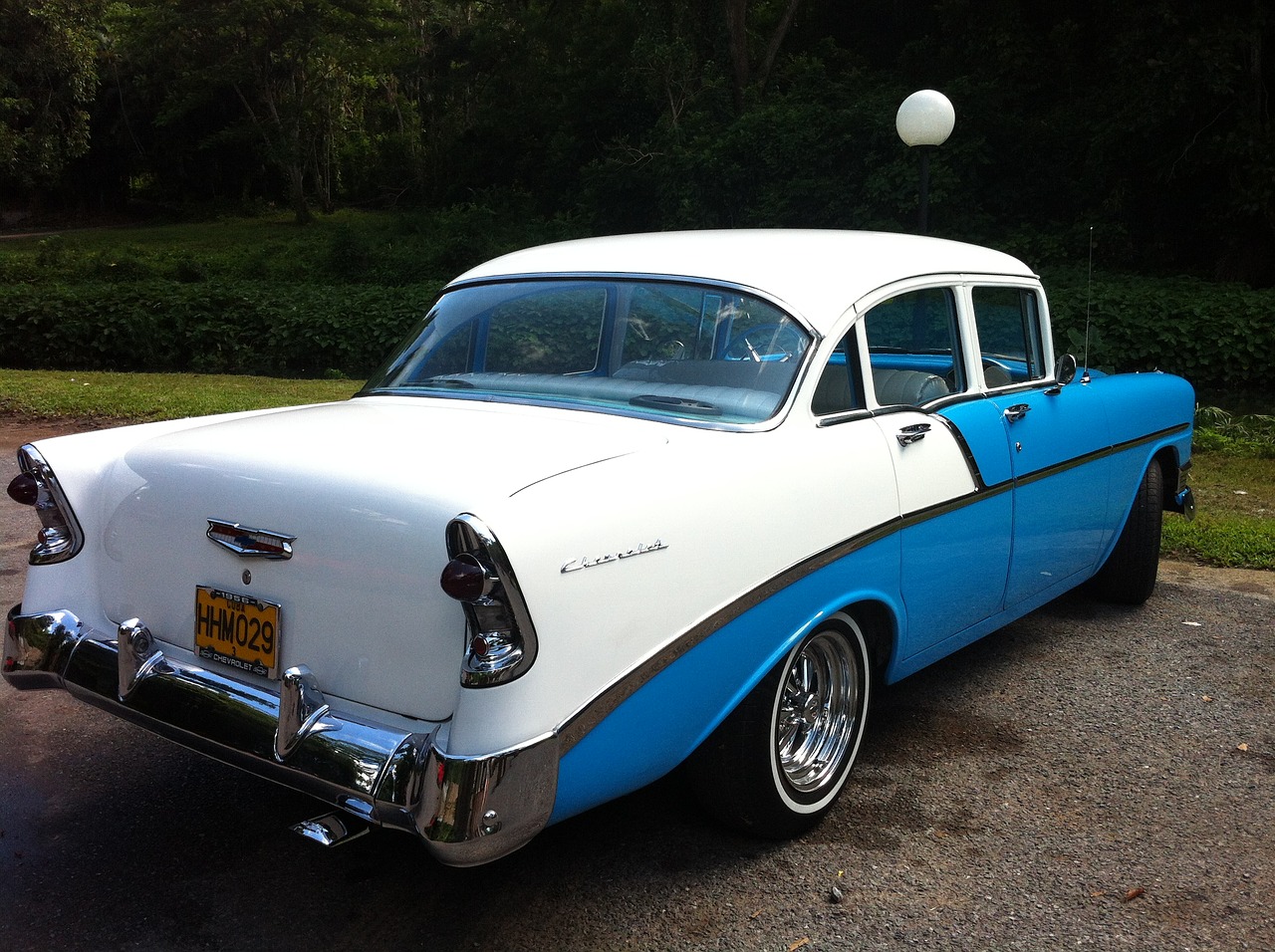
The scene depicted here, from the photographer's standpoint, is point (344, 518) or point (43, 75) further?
point (43, 75)

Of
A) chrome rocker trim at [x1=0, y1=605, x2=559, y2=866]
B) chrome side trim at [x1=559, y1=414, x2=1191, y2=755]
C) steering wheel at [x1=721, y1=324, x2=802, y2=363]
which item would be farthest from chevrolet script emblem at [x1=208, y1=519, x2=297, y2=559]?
steering wheel at [x1=721, y1=324, x2=802, y2=363]

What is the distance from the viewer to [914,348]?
13.7 feet

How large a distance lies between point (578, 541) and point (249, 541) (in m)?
0.82

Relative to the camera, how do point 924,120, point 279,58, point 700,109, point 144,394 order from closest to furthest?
point 924,120 < point 144,394 < point 700,109 < point 279,58

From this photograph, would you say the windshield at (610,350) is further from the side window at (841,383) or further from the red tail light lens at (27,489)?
the red tail light lens at (27,489)

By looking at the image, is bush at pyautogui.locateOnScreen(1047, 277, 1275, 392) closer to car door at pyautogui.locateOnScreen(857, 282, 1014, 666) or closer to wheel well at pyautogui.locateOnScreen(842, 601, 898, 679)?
car door at pyautogui.locateOnScreen(857, 282, 1014, 666)

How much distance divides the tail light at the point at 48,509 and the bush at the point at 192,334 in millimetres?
12810

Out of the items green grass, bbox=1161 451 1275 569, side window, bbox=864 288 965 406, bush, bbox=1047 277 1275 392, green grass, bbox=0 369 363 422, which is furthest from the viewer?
bush, bbox=1047 277 1275 392

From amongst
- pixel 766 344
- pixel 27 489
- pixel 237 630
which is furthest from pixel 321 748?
pixel 766 344

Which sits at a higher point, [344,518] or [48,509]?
[344,518]

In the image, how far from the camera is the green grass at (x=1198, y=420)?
6.65 m

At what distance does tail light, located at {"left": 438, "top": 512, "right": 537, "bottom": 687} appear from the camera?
94.0 inches

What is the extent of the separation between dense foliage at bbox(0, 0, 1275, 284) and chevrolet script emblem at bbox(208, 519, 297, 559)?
49.1 ft

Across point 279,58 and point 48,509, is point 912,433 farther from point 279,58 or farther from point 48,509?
point 279,58
